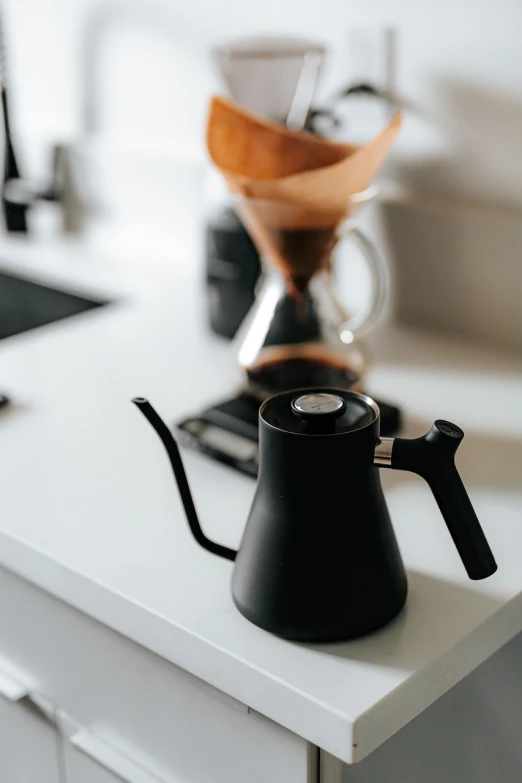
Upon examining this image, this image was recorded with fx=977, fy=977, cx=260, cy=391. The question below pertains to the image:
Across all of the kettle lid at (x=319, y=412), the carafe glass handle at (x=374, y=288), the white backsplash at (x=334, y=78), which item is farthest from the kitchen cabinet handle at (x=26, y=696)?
the white backsplash at (x=334, y=78)

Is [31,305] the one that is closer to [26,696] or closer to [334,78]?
[334,78]

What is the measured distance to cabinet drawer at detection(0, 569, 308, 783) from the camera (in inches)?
25.3

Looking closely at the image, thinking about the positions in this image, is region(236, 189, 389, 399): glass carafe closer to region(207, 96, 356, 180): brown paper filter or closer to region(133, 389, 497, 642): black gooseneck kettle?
region(207, 96, 356, 180): brown paper filter

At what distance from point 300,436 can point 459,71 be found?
65 cm

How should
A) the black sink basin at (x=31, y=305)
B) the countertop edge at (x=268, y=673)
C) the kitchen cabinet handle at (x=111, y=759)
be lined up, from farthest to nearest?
the black sink basin at (x=31, y=305) < the kitchen cabinet handle at (x=111, y=759) < the countertop edge at (x=268, y=673)

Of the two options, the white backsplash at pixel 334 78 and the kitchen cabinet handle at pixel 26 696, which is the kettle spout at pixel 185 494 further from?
the white backsplash at pixel 334 78

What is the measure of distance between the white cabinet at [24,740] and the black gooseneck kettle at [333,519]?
0.29m

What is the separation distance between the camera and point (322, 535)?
1.99 ft

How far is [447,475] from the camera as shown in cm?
60

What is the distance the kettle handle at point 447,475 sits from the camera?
599mm

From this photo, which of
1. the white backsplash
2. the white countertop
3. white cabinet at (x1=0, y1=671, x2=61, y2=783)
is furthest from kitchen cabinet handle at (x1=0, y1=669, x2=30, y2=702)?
the white backsplash

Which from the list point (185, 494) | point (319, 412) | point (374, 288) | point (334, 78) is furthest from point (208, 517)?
point (334, 78)

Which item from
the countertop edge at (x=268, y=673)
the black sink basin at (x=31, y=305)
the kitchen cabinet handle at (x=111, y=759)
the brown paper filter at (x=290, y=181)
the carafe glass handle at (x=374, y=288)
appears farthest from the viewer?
the black sink basin at (x=31, y=305)

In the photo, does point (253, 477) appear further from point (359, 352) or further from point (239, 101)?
point (239, 101)
